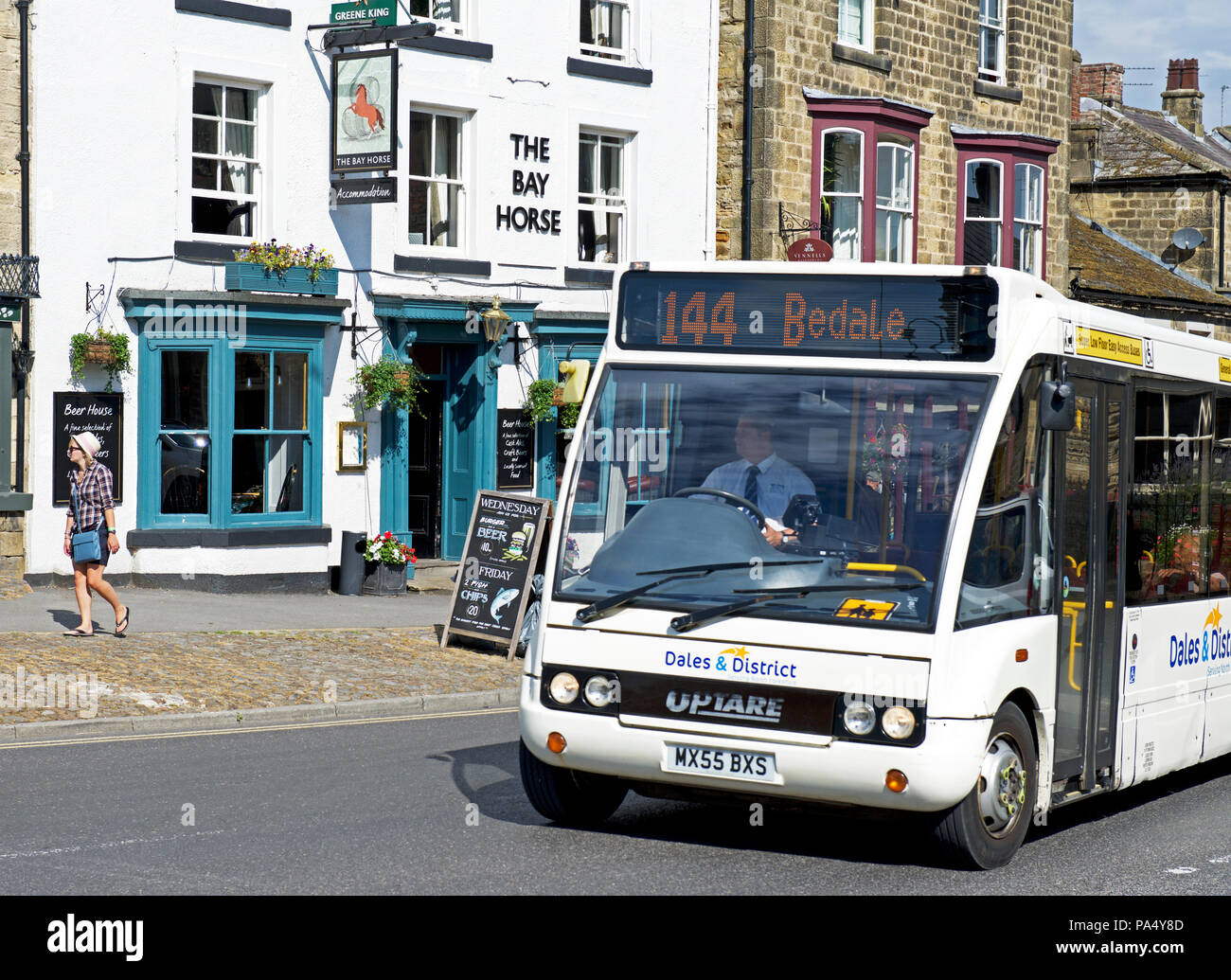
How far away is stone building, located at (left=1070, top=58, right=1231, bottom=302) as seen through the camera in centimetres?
3588

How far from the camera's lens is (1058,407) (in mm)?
7754

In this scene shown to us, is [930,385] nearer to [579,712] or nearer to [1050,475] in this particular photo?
[1050,475]

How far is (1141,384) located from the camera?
360 inches

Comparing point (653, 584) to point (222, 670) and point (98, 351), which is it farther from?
point (98, 351)

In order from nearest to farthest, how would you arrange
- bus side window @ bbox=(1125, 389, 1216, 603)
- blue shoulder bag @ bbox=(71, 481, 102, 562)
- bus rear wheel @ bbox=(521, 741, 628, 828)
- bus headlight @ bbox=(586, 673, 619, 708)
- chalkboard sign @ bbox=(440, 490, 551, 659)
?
bus headlight @ bbox=(586, 673, 619, 708)
bus rear wheel @ bbox=(521, 741, 628, 828)
bus side window @ bbox=(1125, 389, 1216, 603)
blue shoulder bag @ bbox=(71, 481, 102, 562)
chalkboard sign @ bbox=(440, 490, 551, 659)

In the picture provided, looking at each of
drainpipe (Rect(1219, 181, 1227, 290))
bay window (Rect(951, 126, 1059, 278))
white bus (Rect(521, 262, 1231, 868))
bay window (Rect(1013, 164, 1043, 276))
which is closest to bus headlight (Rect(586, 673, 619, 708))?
white bus (Rect(521, 262, 1231, 868))

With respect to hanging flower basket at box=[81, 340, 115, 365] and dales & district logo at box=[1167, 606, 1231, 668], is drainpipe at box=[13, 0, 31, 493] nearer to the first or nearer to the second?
hanging flower basket at box=[81, 340, 115, 365]

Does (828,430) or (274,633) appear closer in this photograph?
(828,430)

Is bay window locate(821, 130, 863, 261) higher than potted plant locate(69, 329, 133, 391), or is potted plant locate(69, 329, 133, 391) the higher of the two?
bay window locate(821, 130, 863, 261)

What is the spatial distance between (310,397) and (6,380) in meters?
3.69

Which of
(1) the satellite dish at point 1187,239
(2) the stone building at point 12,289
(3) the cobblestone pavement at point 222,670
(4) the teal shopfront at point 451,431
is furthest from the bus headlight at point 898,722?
(1) the satellite dish at point 1187,239

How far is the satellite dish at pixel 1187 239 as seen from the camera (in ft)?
116

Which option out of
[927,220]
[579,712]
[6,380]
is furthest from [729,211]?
[579,712]

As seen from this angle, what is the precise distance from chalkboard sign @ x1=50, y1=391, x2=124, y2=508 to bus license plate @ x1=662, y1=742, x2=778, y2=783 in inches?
482
